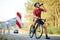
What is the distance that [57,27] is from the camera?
1953 millimetres

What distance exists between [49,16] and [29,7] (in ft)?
0.83

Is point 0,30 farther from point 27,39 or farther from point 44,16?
point 44,16

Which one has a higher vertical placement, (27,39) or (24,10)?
(24,10)

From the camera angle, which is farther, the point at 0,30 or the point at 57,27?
the point at 0,30

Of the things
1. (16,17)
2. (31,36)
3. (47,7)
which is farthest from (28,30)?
(47,7)

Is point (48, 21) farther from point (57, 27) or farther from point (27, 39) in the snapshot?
point (27, 39)

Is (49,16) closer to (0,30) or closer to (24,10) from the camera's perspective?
(24,10)

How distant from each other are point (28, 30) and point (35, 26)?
9 centimetres

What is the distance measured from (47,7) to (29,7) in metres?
0.21

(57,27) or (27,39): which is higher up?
(57,27)

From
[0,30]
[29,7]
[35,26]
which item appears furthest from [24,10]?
[0,30]

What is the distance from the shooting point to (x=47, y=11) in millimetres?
1987

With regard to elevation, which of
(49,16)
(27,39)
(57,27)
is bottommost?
(27,39)

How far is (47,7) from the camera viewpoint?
1990 mm
